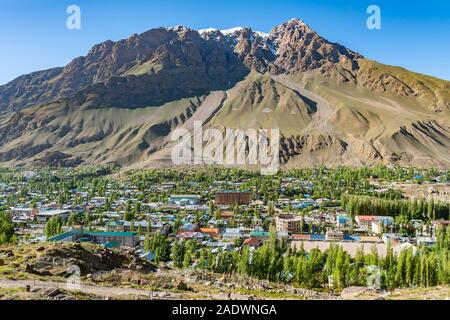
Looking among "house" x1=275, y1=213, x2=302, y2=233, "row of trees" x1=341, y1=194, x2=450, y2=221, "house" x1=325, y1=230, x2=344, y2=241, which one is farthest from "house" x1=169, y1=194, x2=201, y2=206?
"house" x1=325, y1=230, x2=344, y2=241


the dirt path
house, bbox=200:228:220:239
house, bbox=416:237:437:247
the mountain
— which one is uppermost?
the mountain

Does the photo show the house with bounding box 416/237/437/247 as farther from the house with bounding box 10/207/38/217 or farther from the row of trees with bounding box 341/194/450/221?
the house with bounding box 10/207/38/217

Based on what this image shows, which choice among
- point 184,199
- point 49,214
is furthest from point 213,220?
point 49,214

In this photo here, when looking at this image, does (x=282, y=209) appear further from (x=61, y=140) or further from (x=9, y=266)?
(x=61, y=140)

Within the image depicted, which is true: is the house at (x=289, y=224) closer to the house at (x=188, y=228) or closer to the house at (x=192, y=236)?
the house at (x=188, y=228)

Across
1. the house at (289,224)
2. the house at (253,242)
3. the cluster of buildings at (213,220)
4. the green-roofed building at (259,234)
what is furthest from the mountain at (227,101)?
the house at (253,242)
